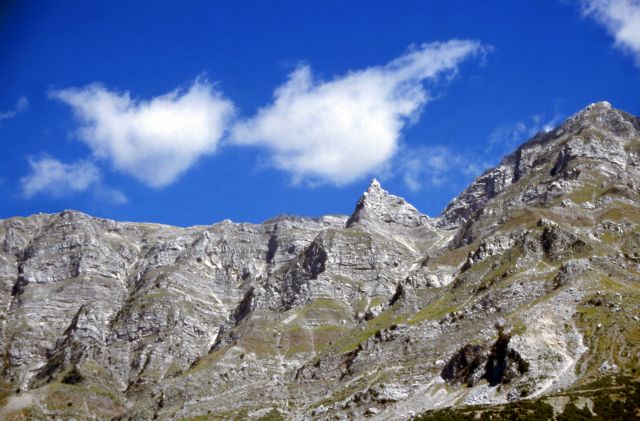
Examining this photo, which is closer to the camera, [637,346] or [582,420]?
[582,420]

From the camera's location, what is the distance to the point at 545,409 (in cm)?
17025

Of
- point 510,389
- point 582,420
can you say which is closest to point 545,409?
point 582,420

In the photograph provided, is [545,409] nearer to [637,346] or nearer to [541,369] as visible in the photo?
[541,369]

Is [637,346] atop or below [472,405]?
atop

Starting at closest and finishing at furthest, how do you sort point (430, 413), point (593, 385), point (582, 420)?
point (582, 420) → point (593, 385) → point (430, 413)

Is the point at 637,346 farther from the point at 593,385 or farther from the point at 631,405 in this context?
the point at 631,405

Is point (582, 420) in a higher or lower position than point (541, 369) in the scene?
lower

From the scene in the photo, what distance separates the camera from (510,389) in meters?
195

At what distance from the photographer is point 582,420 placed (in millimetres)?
162375

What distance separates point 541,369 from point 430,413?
100 ft

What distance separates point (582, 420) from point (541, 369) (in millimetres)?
36555

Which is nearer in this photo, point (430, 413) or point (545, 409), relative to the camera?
point (545, 409)

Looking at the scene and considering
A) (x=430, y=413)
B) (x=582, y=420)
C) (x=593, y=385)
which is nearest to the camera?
(x=582, y=420)

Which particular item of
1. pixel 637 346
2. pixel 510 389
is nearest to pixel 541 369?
pixel 510 389
